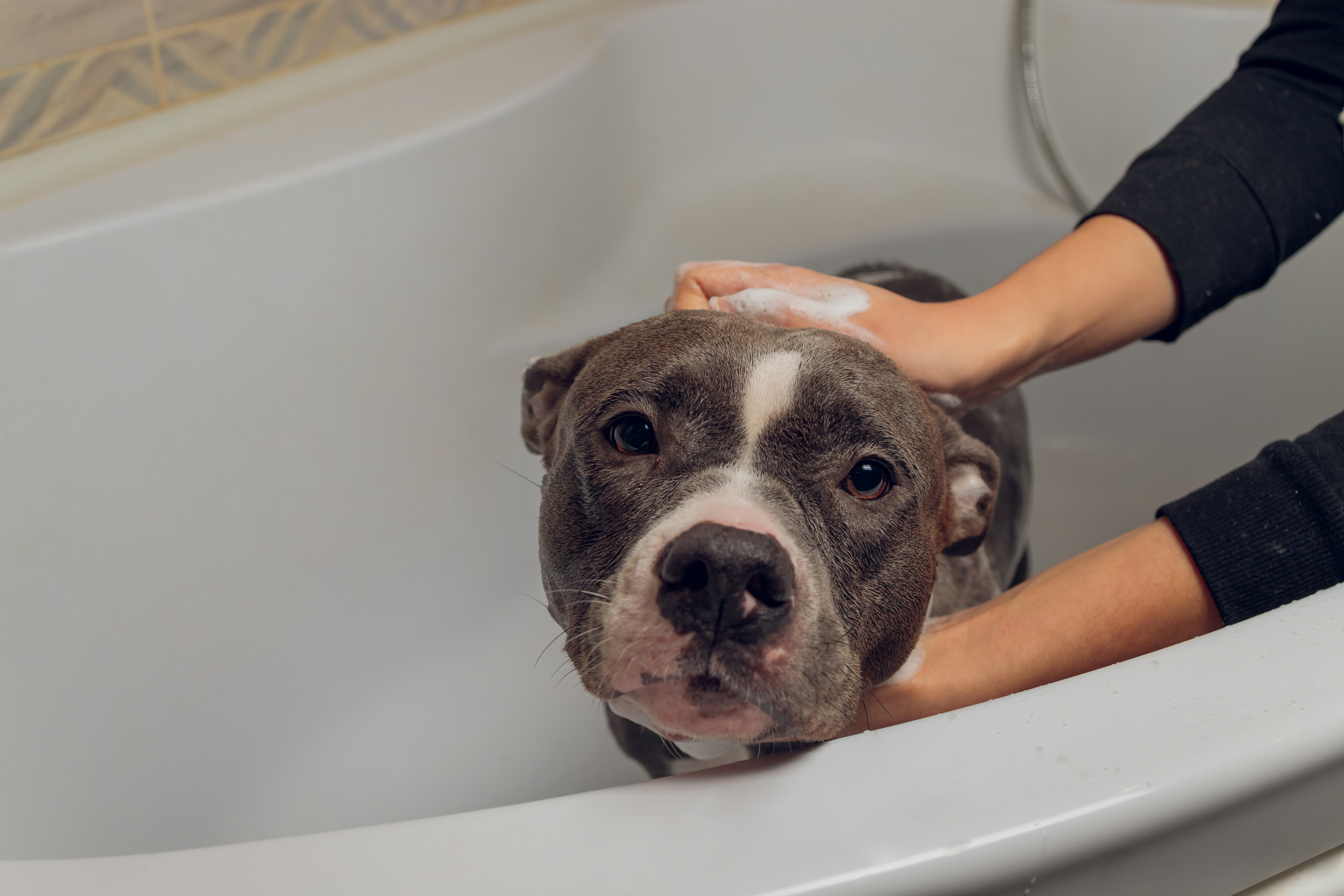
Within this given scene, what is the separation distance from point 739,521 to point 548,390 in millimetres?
555

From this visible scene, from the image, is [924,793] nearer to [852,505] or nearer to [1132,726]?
[1132,726]

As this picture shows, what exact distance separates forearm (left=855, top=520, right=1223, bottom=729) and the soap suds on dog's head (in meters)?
0.43

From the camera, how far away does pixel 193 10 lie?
6.70ft

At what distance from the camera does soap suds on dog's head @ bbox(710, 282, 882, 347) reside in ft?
4.67

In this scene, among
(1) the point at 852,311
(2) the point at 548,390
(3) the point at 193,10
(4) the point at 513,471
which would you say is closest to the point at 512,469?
(4) the point at 513,471

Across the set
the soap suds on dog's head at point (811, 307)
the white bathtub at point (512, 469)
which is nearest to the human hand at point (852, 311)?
the soap suds on dog's head at point (811, 307)

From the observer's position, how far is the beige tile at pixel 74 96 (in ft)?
6.12

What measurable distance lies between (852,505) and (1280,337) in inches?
75.0

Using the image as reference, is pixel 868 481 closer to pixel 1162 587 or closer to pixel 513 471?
pixel 1162 587

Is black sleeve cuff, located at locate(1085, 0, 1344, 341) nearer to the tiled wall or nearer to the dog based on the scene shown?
the dog

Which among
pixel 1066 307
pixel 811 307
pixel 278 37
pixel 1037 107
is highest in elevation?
pixel 278 37

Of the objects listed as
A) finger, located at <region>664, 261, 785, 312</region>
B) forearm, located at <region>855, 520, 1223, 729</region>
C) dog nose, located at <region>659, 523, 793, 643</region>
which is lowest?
forearm, located at <region>855, 520, 1223, 729</region>

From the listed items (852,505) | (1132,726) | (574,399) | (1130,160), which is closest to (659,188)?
(1130,160)

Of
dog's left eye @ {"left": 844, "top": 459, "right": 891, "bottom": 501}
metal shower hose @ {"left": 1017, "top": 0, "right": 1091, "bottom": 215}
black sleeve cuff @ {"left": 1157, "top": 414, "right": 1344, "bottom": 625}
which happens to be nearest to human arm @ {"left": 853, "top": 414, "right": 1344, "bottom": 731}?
black sleeve cuff @ {"left": 1157, "top": 414, "right": 1344, "bottom": 625}
